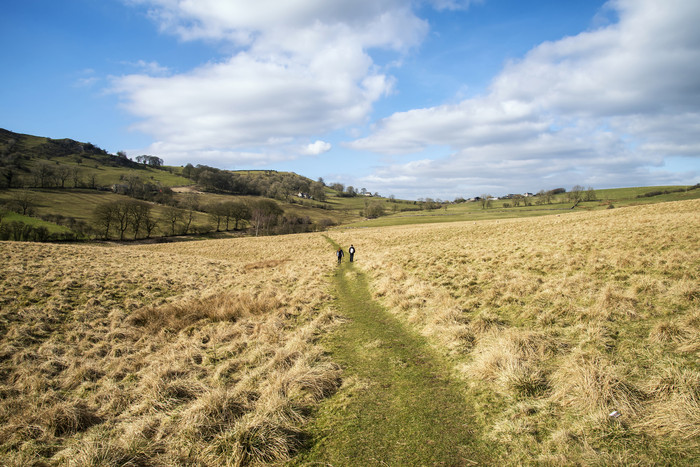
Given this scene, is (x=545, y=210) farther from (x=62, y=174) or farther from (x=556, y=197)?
(x=62, y=174)

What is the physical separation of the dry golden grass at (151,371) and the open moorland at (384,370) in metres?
0.05

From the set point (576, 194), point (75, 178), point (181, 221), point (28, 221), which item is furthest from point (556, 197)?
point (75, 178)

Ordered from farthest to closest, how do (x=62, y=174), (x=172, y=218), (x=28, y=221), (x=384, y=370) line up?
(x=62, y=174) → (x=172, y=218) → (x=28, y=221) → (x=384, y=370)

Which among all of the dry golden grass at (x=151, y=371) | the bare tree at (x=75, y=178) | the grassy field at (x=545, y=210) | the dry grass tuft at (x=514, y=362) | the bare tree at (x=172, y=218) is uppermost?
the bare tree at (x=75, y=178)

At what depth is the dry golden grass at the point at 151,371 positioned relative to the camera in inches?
210

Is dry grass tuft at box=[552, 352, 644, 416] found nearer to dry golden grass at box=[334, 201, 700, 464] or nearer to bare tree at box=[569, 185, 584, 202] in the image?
dry golden grass at box=[334, 201, 700, 464]

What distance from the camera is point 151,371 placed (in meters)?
8.30

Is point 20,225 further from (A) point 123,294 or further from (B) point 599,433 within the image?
(B) point 599,433

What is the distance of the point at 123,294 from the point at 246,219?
257 ft

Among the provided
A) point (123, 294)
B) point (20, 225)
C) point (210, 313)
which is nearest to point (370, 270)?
point (210, 313)

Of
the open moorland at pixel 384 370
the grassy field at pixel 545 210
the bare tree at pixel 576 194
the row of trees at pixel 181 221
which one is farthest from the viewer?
the bare tree at pixel 576 194

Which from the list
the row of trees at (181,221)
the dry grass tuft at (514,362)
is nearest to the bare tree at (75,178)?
the row of trees at (181,221)

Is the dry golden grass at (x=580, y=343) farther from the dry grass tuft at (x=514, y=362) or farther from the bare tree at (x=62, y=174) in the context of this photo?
the bare tree at (x=62, y=174)

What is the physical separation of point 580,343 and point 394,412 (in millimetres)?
4910
